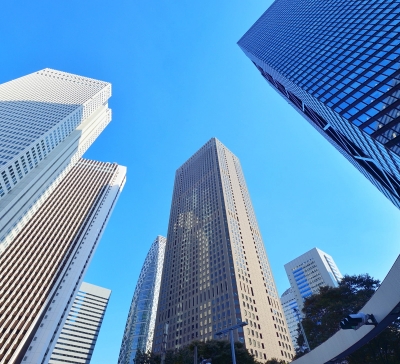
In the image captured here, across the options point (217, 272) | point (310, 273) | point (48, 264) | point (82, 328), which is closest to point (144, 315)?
point (82, 328)

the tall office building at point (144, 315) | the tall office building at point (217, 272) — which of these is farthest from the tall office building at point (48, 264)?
the tall office building at point (144, 315)

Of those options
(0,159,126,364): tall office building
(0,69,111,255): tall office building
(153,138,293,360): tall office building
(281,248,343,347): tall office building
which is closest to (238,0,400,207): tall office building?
(153,138,293,360): tall office building

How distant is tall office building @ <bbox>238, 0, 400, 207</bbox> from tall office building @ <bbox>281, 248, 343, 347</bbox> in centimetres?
11183

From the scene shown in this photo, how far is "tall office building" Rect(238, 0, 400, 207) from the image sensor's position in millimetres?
41031

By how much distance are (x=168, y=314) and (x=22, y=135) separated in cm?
8846

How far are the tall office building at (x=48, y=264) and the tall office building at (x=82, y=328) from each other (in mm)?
47794

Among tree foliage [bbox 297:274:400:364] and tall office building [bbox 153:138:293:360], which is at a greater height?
tall office building [bbox 153:138:293:360]

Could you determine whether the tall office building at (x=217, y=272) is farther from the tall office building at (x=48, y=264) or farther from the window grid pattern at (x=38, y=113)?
the window grid pattern at (x=38, y=113)

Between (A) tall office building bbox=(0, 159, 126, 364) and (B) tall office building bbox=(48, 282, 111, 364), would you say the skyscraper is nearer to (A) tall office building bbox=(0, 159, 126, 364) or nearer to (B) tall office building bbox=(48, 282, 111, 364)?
(A) tall office building bbox=(0, 159, 126, 364)

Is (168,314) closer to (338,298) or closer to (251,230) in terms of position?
(251,230)

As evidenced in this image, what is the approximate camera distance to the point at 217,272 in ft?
340

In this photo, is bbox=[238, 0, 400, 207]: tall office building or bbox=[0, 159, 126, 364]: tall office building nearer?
bbox=[238, 0, 400, 207]: tall office building

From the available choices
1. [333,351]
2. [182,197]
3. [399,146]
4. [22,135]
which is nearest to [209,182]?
[182,197]

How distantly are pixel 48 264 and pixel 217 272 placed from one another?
7398 centimetres
